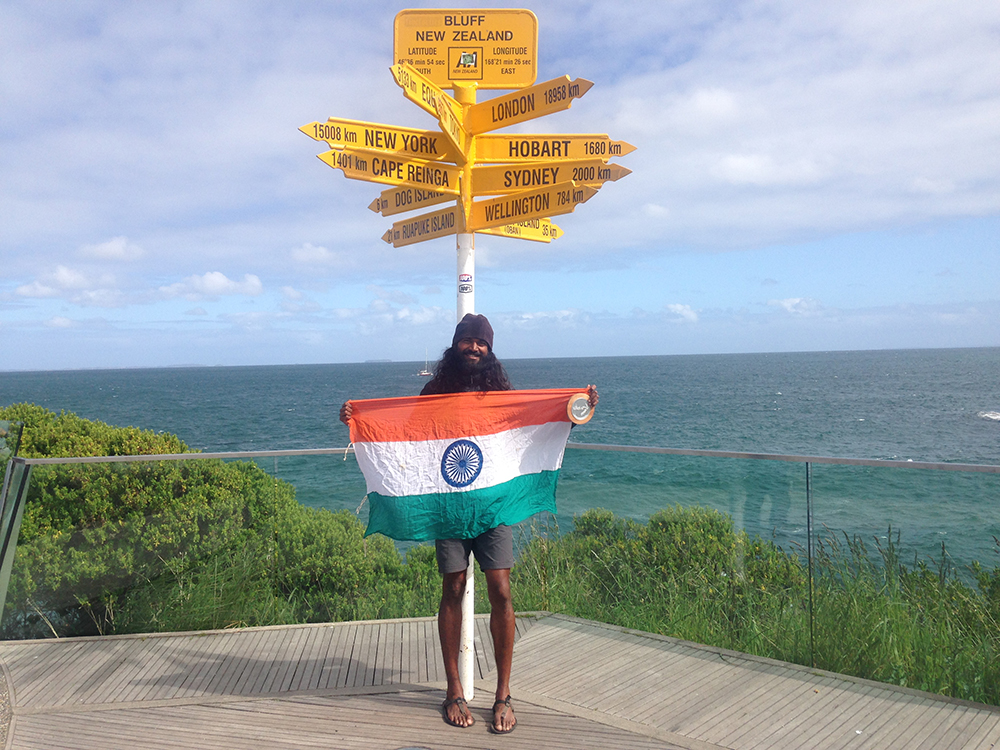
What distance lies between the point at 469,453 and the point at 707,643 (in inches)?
73.6

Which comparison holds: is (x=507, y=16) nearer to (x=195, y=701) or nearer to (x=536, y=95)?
(x=536, y=95)

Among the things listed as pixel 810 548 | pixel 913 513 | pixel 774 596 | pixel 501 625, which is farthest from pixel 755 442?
pixel 501 625

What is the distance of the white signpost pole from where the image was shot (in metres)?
3.58

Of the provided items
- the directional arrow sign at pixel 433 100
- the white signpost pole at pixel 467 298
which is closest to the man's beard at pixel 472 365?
the white signpost pole at pixel 467 298

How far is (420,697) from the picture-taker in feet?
11.7

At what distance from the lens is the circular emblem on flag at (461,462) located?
3.47 meters

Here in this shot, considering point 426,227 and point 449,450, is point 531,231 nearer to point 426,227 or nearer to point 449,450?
point 426,227

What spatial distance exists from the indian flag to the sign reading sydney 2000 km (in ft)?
3.12

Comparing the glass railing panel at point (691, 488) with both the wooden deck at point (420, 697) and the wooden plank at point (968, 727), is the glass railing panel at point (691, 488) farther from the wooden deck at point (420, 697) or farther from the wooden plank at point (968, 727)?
the wooden plank at point (968, 727)

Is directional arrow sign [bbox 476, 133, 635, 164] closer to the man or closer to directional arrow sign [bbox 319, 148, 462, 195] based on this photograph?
directional arrow sign [bbox 319, 148, 462, 195]

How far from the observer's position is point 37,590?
170 inches

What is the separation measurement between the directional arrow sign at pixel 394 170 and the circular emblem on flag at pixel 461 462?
131 cm

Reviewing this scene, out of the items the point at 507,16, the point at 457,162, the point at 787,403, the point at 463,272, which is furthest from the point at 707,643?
the point at 787,403

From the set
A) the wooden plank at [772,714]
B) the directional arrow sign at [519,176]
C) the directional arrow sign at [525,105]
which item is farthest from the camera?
the directional arrow sign at [519,176]
